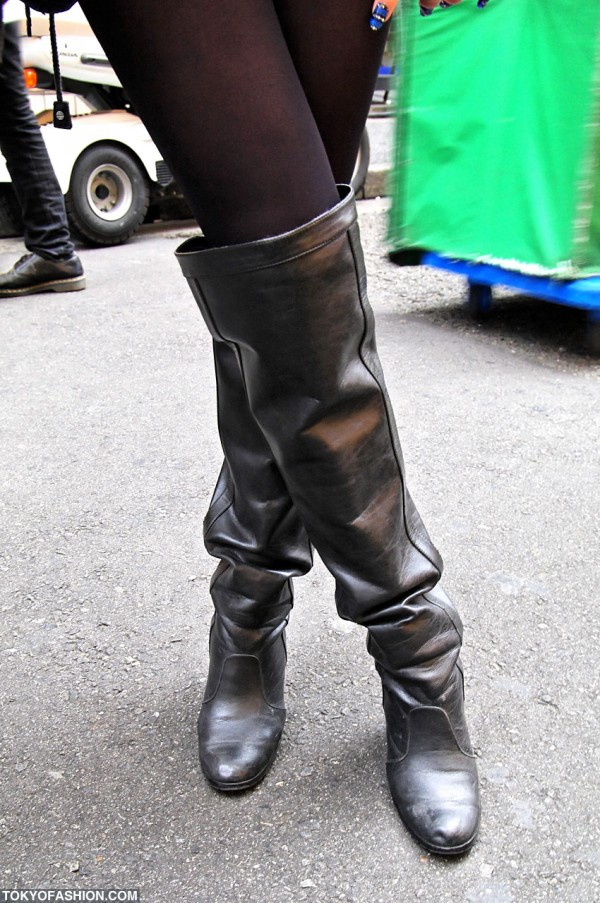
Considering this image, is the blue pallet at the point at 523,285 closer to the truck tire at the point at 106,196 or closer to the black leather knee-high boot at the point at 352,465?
the black leather knee-high boot at the point at 352,465

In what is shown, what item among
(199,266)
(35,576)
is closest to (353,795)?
(199,266)

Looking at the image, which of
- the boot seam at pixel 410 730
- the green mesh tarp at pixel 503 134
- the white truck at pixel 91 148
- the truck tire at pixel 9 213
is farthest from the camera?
the truck tire at pixel 9 213

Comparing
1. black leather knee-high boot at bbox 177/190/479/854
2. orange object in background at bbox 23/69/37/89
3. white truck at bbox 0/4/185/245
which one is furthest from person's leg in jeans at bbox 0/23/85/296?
black leather knee-high boot at bbox 177/190/479/854

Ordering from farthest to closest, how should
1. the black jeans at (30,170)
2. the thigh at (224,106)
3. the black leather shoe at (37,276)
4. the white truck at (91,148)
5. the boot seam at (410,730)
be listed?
the white truck at (91,148)
the black leather shoe at (37,276)
the black jeans at (30,170)
the boot seam at (410,730)
the thigh at (224,106)

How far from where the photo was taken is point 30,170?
348 centimetres

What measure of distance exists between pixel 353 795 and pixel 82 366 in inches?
78.4

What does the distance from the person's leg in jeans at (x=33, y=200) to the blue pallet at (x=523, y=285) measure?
4.89 ft

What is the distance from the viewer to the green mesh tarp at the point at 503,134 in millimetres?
2545

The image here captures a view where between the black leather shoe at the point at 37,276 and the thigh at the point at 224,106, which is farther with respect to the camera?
the black leather shoe at the point at 37,276

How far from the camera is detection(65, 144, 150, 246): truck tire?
4.56 m

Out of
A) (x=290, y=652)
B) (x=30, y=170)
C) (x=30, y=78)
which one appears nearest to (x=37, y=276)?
(x=30, y=170)

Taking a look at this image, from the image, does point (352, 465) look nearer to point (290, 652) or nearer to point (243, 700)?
point (243, 700)

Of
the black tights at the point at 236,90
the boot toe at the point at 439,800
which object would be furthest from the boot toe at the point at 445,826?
the black tights at the point at 236,90

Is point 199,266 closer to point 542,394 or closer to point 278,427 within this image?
point 278,427
